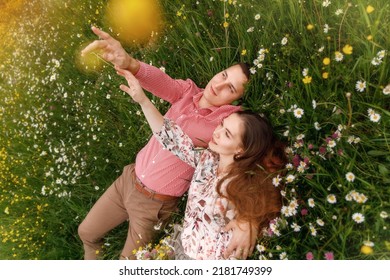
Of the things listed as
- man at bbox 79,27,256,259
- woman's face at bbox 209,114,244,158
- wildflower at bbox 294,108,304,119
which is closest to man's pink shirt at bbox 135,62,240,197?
man at bbox 79,27,256,259

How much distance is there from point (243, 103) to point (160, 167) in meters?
0.79

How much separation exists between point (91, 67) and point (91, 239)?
1693 mm

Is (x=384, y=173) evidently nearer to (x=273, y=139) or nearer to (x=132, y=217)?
(x=273, y=139)

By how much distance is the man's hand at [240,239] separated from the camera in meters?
2.21

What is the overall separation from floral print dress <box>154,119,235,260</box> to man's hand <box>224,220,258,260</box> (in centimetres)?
3

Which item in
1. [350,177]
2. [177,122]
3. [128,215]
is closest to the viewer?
[350,177]

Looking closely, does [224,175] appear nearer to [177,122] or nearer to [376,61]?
[177,122]

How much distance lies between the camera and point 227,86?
94.5 inches

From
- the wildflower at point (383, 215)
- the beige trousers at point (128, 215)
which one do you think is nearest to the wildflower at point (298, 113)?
the wildflower at point (383, 215)

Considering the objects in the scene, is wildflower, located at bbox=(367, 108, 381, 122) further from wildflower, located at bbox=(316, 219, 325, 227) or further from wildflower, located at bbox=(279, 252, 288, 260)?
wildflower, located at bbox=(279, 252, 288, 260)

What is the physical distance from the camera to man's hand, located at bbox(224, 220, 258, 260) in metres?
2.21

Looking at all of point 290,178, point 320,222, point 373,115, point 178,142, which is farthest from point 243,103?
point 320,222
